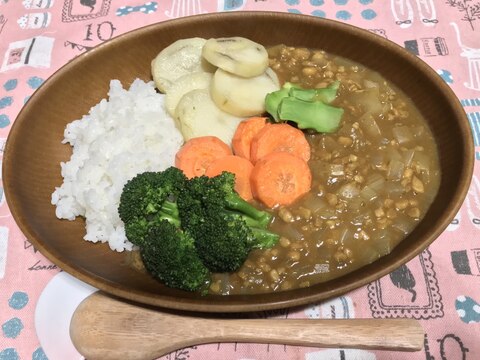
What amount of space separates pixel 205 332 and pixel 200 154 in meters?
0.98

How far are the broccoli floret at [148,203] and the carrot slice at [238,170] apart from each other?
25cm

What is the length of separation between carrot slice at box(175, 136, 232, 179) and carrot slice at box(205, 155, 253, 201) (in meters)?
0.06

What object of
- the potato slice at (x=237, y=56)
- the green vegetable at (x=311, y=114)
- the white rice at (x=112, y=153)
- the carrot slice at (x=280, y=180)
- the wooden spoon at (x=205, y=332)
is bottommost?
the wooden spoon at (x=205, y=332)

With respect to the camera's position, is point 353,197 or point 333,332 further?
point 353,197

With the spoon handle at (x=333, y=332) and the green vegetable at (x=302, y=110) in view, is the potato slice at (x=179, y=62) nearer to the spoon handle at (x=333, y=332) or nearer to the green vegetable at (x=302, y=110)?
the green vegetable at (x=302, y=110)

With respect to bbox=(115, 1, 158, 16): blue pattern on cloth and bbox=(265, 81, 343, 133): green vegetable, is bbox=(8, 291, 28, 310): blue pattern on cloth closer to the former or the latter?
bbox=(265, 81, 343, 133): green vegetable

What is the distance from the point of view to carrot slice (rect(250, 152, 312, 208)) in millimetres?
2438

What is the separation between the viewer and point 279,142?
2596 mm

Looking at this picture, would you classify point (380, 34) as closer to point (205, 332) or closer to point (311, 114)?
point (311, 114)

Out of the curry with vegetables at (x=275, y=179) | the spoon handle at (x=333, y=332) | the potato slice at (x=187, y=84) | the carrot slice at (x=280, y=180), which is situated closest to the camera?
the spoon handle at (x=333, y=332)

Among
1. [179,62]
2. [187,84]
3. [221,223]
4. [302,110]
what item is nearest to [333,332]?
[221,223]

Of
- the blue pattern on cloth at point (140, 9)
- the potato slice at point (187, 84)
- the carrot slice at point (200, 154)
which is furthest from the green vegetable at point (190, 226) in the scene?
the blue pattern on cloth at point (140, 9)

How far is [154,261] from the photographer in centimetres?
226

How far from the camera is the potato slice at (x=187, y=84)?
2.87m
